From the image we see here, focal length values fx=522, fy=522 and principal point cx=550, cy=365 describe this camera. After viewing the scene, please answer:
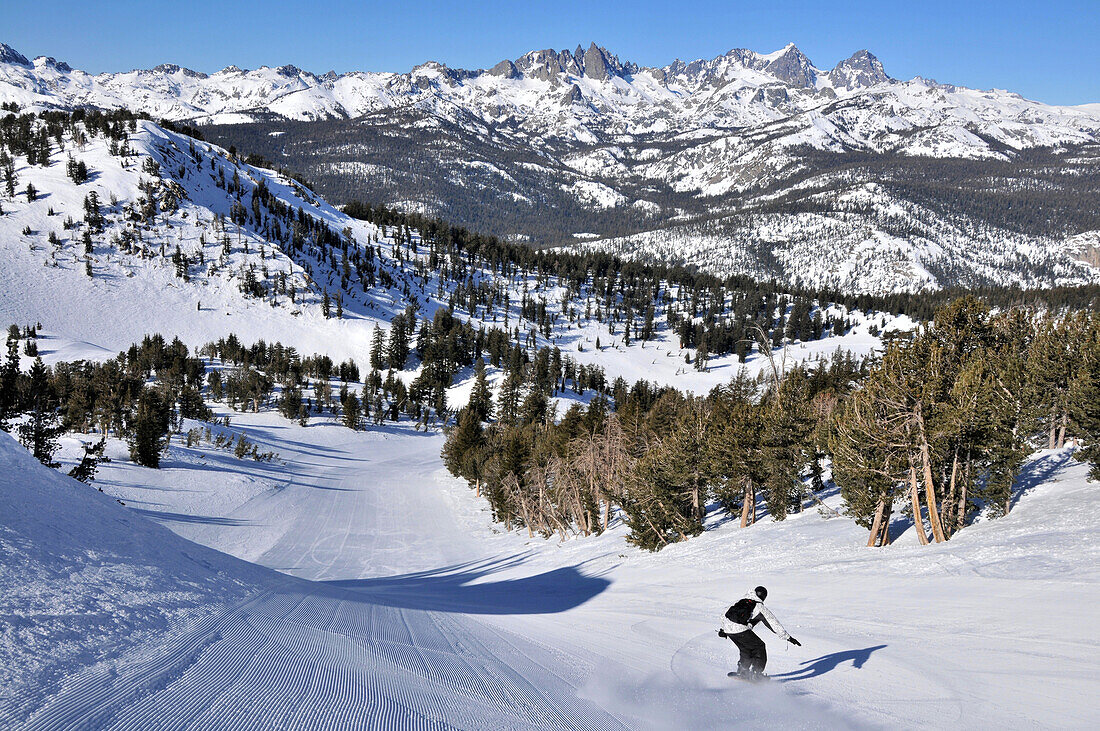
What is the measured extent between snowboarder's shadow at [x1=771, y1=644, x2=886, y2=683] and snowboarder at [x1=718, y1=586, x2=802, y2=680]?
688 mm

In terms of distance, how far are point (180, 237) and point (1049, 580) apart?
16078 centimetres

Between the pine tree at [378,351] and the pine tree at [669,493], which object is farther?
the pine tree at [378,351]

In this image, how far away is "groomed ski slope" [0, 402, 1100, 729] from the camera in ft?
17.9

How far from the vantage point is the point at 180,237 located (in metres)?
130

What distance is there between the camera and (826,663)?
9023mm

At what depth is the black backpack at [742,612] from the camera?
27.1ft

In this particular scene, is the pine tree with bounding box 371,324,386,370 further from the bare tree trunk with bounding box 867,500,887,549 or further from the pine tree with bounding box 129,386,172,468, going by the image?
the bare tree trunk with bounding box 867,500,887,549

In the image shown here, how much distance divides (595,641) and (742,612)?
12.6 ft

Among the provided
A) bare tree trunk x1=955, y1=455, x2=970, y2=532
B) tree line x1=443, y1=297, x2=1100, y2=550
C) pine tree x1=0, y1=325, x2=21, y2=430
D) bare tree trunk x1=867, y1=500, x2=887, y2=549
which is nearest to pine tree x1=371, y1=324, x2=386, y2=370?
pine tree x1=0, y1=325, x2=21, y2=430

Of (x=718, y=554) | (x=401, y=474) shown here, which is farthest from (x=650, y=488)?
(x=401, y=474)

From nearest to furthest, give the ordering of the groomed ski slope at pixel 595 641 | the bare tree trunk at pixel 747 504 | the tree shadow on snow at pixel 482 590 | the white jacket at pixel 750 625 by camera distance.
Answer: the groomed ski slope at pixel 595 641
the white jacket at pixel 750 625
the tree shadow on snow at pixel 482 590
the bare tree trunk at pixel 747 504

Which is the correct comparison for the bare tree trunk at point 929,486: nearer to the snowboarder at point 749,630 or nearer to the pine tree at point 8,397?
the snowboarder at point 749,630

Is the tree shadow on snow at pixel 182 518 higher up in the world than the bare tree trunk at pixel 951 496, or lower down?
lower down

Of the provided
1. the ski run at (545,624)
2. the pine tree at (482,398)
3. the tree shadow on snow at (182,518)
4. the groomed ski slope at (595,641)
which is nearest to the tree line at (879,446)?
the ski run at (545,624)
